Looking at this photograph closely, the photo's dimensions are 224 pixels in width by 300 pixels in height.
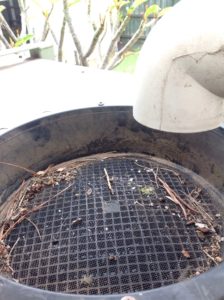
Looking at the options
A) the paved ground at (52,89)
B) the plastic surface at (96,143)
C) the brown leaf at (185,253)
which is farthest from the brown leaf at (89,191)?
the paved ground at (52,89)

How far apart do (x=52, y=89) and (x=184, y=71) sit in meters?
2.07

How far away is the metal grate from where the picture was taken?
970 mm

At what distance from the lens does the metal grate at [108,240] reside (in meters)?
0.97

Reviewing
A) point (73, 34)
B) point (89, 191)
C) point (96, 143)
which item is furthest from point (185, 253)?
point (73, 34)

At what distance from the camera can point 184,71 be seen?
32.5 inches

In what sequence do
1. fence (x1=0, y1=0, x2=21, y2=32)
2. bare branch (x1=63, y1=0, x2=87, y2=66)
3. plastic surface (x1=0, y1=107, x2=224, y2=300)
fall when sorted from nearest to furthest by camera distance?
plastic surface (x1=0, y1=107, x2=224, y2=300), bare branch (x1=63, y1=0, x2=87, y2=66), fence (x1=0, y1=0, x2=21, y2=32)

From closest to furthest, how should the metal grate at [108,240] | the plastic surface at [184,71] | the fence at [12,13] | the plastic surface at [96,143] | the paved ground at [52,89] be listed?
the plastic surface at [184,71]
the metal grate at [108,240]
the plastic surface at [96,143]
the paved ground at [52,89]
the fence at [12,13]

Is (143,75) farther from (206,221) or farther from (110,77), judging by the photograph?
(110,77)

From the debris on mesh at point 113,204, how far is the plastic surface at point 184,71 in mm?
446

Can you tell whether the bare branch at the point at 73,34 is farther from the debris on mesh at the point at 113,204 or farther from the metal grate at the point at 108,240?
the metal grate at the point at 108,240

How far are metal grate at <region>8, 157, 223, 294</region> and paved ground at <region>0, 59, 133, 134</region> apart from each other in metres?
0.87

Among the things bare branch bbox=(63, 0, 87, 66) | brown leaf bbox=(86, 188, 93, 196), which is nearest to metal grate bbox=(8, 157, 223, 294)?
brown leaf bbox=(86, 188, 93, 196)

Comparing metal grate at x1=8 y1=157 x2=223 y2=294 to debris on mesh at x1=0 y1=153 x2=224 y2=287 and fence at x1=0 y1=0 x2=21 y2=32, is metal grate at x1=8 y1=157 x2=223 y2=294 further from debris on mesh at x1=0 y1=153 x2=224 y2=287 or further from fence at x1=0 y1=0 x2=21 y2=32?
fence at x1=0 y1=0 x2=21 y2=32

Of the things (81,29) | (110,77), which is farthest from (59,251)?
(81,29)
